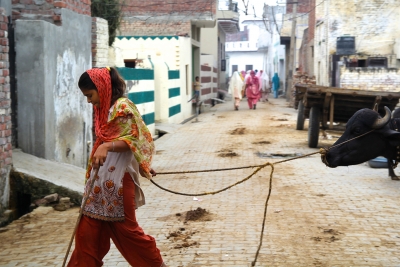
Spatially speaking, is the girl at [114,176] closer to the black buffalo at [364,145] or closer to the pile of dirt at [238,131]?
the black buffalo at [364,145]

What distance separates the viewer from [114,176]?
3.82 metres

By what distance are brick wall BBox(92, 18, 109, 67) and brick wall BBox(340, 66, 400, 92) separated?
12.4 meters

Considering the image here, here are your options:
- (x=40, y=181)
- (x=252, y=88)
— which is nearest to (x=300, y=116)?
(x=40, y=181)

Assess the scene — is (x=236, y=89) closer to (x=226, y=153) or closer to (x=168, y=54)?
(x=168, y=54)

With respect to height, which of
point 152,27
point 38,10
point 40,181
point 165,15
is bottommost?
point 40,181

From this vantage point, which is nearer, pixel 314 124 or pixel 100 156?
pixel 100 156

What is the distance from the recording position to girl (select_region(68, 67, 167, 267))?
12.2ft

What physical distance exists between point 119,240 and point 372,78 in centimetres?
1772

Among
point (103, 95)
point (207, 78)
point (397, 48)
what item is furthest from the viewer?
point (207, 78)

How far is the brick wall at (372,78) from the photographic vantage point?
2000cm

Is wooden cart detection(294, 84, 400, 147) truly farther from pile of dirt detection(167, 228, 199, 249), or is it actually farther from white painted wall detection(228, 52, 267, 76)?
white painted wall detection(228, 52, 267, 76)

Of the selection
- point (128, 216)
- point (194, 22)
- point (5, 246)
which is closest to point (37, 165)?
point (5, 246)

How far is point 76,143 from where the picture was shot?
8711mm

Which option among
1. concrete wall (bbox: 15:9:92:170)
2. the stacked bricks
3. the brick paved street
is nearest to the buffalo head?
the brick paved street
